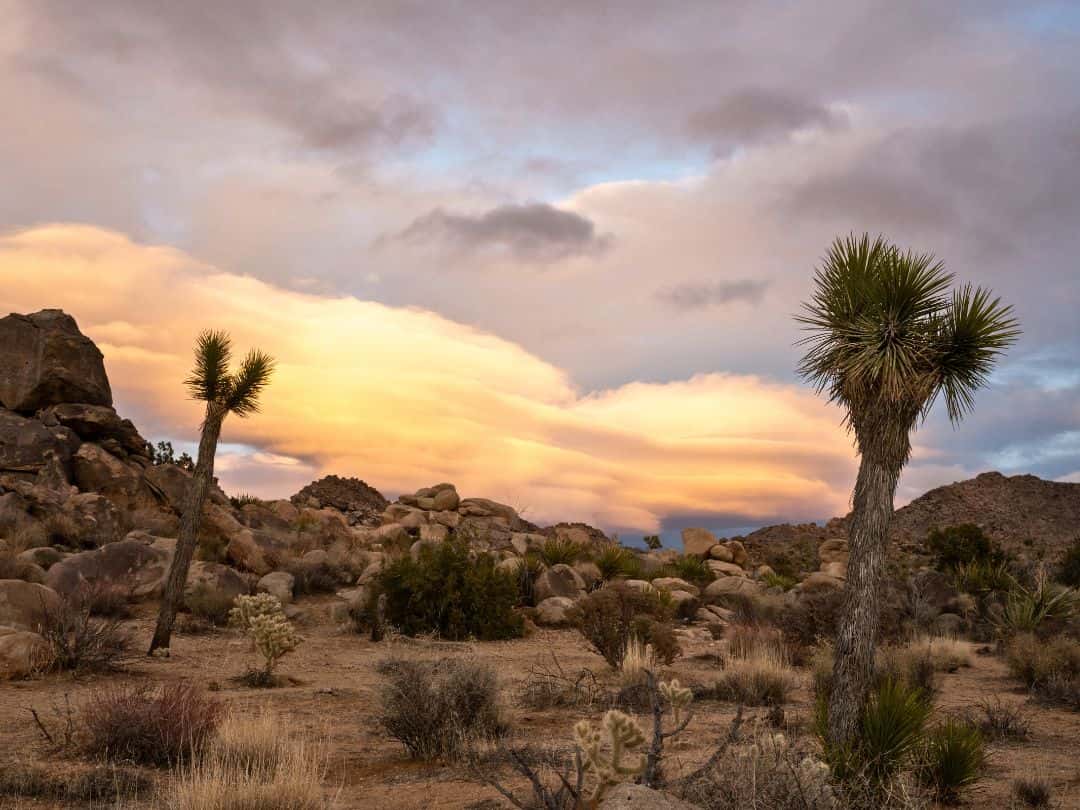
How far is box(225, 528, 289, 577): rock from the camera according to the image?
84.2 feet

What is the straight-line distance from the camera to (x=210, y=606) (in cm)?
2036

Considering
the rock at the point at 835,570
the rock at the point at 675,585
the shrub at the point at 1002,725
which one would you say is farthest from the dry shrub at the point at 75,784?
the rock at the point at 835,570

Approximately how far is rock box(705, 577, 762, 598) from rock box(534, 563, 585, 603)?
4.65 meters

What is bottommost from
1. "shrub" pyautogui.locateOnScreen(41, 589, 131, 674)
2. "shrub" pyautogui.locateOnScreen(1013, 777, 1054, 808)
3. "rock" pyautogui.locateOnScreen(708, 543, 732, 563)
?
"shrub" pyautogui.locateOnScreen(41, 589, 131, 674)

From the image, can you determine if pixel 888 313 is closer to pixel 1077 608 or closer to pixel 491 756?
pixel 491 756

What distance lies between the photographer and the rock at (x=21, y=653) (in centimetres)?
1319

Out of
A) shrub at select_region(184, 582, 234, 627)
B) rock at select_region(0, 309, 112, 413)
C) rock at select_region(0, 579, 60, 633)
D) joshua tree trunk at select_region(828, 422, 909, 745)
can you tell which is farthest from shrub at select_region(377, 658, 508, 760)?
rock at select_region(0, 309, 112, 413)

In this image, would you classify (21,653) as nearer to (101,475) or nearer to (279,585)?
(279,585)

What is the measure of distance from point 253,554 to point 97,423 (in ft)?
29.4

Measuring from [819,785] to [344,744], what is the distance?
19.1 ft

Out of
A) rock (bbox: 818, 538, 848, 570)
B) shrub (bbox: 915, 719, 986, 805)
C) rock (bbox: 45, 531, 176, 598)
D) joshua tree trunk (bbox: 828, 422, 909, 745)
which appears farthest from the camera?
rock (bbox: 818, 538, 848, 570)

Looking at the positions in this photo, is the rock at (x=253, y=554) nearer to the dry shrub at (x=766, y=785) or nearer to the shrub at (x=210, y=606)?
the shrub at (x=210, y=606)

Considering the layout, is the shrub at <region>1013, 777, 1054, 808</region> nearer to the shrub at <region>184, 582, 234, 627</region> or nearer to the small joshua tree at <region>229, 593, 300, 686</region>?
the small joshua tree at <region>229, 593, 300, 686</region>

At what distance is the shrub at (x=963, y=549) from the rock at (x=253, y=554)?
21542mm
